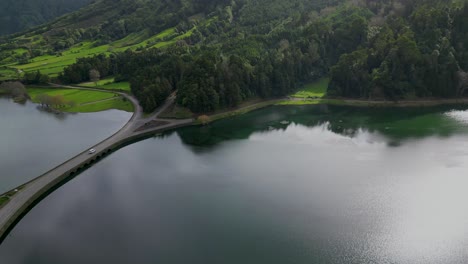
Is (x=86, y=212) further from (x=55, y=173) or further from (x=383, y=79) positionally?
(x=383, y=79)

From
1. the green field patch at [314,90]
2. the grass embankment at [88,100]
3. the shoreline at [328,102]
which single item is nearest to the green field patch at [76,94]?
the grass embankment at [88,100]

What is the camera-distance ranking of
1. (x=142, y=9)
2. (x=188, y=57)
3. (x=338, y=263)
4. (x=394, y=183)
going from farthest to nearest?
1. (x=142, y=9)
2. (x=188, y=57)
3. (x=394, y=183)
4. (x=338, y=263)

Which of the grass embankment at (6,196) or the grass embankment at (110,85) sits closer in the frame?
the grass embankment at (6,196)

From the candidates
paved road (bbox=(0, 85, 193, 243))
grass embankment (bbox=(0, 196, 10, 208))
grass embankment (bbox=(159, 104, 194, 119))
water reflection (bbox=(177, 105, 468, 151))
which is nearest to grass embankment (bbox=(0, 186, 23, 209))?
grass embankment (bbox=(0, 196, 10, 208))

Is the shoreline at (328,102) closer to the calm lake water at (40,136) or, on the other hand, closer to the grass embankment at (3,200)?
the calm lake water at (40,136)

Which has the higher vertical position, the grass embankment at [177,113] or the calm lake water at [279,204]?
the grass embankment at [177,113]

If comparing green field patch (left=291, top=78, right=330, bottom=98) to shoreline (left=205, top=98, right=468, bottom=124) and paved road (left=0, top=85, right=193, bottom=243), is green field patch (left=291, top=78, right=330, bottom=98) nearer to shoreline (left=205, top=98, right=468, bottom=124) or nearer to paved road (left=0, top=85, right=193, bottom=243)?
shoreline (left=205, top=98, right=468, bottom=124)

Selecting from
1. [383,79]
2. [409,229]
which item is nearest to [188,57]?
[383,79]
